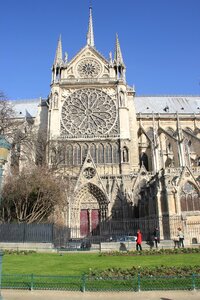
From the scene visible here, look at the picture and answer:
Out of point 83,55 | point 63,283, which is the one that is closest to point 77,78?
point 83,55

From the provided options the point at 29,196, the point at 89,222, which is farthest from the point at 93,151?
the point at 29,196

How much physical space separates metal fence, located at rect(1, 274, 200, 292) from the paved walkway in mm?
178

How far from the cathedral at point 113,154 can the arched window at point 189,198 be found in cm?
8

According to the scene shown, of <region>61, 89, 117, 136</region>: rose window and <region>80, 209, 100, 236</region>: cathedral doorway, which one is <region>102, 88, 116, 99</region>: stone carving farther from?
<region>80, 209, 100, 236</region>: cathedral doorway

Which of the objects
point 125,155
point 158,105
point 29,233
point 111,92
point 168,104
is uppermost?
point 168,104

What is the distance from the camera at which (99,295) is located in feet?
23.3

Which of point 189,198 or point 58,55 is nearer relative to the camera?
point 189,198

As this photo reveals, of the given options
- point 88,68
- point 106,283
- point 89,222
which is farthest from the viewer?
point 88,68

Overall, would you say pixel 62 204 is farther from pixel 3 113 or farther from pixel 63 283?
pixel 63 283

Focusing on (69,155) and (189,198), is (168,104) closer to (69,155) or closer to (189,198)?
(69,155)

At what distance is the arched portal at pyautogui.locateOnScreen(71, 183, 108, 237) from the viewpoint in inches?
1165

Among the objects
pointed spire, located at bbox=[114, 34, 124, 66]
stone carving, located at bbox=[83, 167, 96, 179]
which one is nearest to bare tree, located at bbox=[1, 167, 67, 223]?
stone carving, located at bbox=[83, 167, 96, 179]

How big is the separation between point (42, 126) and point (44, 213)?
604 inches

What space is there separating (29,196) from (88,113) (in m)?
15.4
